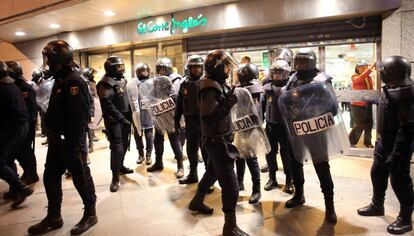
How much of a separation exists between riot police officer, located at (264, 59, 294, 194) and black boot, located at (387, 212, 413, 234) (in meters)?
1.46

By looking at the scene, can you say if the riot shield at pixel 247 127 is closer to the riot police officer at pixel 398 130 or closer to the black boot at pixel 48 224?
the riot police officer at pixel 398 130

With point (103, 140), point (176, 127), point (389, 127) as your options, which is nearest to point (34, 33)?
point (103, 140)

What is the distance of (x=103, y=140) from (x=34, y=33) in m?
5.87

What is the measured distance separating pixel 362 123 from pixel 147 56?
7.19m

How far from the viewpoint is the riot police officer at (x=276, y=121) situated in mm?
4602

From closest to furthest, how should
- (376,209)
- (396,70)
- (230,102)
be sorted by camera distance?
1. (230,102)
2. (396,70)
3. (376,209)

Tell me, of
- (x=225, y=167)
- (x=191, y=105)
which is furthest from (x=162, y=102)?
(x=225, y=167)

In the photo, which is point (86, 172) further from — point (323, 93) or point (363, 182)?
point (363, 182)

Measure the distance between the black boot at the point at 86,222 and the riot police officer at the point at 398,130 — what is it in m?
3.34

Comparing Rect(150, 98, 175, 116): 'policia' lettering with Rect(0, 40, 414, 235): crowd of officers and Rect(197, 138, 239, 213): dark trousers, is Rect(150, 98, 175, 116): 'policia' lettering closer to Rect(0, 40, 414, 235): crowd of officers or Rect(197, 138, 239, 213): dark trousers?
Rect(0, 40, 414, 235): crowd of officers

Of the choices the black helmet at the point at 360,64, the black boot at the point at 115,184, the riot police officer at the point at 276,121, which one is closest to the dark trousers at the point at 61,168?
the black boot at the point at 115,184

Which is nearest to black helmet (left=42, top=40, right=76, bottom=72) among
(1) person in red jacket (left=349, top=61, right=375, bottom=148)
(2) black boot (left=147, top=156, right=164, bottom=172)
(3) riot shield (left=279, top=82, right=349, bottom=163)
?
(3) riot shield (left=279, top=82, right=349, bottom=163)

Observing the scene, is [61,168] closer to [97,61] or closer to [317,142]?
[317,142]

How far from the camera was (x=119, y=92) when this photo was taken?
16.5ft
